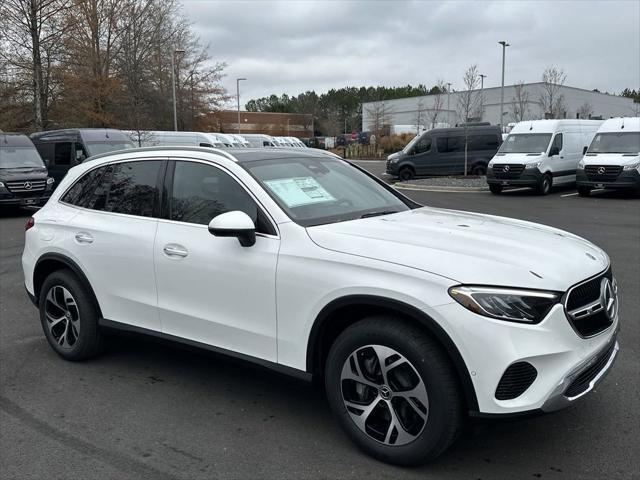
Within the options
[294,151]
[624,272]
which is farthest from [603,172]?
[294,151]

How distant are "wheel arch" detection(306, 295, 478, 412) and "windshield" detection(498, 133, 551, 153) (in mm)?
17751

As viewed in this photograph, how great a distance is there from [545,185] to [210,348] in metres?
17.3

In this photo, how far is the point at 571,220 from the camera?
42.5ft

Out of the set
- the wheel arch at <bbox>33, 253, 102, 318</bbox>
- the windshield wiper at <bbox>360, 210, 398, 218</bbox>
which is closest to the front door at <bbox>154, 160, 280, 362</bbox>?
the windshield wiper at <bbox>360, 210, 398, 218</bbox>

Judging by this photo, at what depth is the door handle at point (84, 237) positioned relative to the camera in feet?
14.5

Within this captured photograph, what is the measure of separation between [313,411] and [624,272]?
17.9ft

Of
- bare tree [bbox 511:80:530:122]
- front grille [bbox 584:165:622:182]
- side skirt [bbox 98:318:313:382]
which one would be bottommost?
side skirt [bbox 98:318:313:382]

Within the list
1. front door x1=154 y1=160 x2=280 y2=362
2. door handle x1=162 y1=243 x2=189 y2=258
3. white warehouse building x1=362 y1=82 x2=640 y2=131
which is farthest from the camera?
Result: white warehouse building x1=362 y1=82 x2=640 y2=131

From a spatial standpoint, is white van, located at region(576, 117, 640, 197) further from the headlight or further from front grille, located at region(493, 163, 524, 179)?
the headlight

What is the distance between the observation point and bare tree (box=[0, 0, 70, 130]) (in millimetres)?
27250

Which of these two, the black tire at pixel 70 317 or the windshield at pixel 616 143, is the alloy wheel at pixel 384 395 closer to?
the black tire at pixel 70 317

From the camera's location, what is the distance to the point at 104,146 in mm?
17531

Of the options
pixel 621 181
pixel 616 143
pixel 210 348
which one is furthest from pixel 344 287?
pixel 616 143

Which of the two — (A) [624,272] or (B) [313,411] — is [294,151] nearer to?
(B) [313,411]
